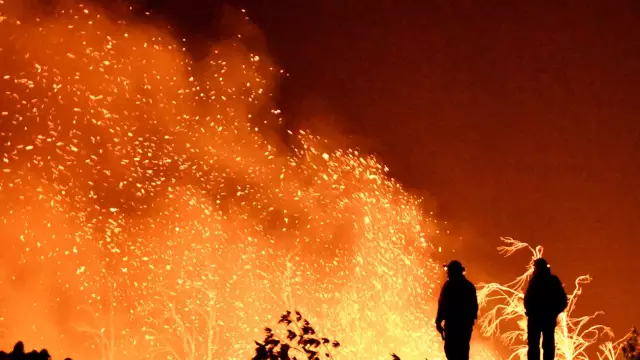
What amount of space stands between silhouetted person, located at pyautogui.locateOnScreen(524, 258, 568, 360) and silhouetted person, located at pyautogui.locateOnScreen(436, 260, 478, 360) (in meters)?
0.66

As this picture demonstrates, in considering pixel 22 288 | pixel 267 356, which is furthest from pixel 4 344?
pixel 267 356

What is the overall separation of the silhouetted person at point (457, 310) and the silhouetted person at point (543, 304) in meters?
0.66

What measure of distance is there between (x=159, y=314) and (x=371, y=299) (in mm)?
5456

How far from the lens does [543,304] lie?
870 cm

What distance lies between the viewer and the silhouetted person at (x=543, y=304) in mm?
8688

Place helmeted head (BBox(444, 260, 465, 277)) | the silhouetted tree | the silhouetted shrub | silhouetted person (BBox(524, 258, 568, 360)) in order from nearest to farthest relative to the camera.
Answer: the silhouetted shrub
the silhouetted tree
helmeted head (BBox(444, 260, 465, 277))
silhouetted person (BBox(524, 258, 568, 360))

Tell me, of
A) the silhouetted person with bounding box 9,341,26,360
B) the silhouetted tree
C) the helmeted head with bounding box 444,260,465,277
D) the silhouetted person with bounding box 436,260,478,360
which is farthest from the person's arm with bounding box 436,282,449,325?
the silhouetted person with bounding box 9,341,26,360

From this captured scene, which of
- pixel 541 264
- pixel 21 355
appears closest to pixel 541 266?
pixel 541 264

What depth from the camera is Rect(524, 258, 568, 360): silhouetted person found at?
8688 millimetres

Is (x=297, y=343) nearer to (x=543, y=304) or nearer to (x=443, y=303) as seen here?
(x=443, y=303)

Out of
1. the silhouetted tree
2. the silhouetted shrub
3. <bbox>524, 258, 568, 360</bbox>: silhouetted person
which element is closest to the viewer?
the silhouetted shrub

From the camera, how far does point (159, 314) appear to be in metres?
21.7

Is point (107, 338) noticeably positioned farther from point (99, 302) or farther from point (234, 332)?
point (234, 332)

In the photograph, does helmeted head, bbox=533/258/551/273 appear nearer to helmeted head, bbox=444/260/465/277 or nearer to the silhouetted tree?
helmeted head, bbox=444/260/465/277
